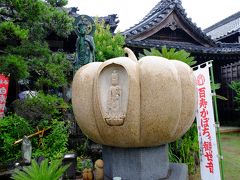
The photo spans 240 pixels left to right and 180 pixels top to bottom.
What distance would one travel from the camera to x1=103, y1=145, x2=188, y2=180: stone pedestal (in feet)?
13.9

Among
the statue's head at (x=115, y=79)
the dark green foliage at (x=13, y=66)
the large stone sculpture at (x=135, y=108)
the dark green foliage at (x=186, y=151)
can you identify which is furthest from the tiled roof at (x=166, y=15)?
the statue's head at (x=115, y=79)

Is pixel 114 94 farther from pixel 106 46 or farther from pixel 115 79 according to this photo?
pixel 106 46

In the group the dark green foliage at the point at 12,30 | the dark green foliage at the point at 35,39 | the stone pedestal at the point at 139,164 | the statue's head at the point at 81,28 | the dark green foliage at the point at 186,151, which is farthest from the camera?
the statue's head at the point at 81,28

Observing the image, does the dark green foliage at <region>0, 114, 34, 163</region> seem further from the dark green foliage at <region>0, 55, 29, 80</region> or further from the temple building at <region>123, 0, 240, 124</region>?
the temple building at <region>123, 0, 240, 124</region>

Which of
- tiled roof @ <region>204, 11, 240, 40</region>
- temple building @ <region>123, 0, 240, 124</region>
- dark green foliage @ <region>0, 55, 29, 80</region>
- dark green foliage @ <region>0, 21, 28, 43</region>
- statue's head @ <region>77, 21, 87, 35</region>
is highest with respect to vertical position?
tiled roof @ <region>204, 11, 240, 40</region>

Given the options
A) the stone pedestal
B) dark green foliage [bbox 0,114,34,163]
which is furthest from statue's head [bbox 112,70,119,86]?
dark green foliage [bbox 0,114,34,163]

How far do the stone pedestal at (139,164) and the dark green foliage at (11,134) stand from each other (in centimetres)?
290

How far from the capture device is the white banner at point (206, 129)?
15.8 ft

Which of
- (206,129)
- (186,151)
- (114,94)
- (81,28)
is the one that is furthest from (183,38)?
(114,94)

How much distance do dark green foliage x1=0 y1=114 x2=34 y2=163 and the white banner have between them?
4181 mm

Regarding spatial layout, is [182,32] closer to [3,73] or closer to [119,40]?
[119,40]

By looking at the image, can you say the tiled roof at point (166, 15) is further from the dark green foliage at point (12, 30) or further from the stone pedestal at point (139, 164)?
the stone pedestal at point (139, 164)

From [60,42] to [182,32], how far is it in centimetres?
696

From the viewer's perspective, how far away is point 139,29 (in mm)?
13242
